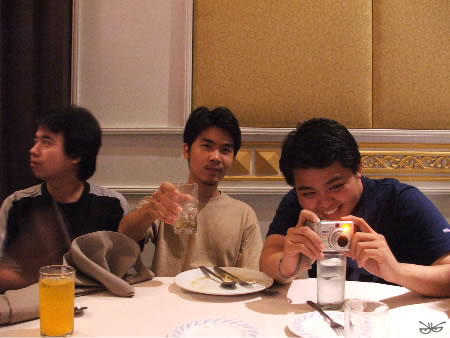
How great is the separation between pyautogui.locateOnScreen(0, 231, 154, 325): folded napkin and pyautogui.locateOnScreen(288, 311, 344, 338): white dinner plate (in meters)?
0.40

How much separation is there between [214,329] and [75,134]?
36.0 inches

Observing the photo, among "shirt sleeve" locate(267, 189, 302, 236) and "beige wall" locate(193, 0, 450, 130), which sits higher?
"beige wall" locate(193, 0, 450, 130)

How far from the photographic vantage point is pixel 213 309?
0.96 m

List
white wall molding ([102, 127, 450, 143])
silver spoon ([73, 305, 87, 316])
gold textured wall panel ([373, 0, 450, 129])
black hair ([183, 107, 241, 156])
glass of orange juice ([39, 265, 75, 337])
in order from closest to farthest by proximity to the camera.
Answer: glass of orange juice ([39, 265, 75, 337])
silver spoon ([73, 305, 87, 316])
black hair ([183, 107, 241, 156])
white wall molding ([102, 127, 450, 143])
gold textured wall panel ([373, 0, 450, 129])

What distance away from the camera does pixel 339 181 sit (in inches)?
48.2

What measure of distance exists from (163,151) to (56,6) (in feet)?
2.80

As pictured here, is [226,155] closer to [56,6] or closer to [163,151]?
[163,151]

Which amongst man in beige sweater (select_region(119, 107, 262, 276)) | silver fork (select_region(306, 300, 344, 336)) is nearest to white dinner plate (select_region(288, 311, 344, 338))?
silver fork (select_region(306, 300, 344, 336))

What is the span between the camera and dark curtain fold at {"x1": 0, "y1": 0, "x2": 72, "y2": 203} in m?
1.58

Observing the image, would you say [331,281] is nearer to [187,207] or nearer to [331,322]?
[331,322]

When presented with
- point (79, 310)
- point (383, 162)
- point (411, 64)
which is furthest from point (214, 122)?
point (411, 64)

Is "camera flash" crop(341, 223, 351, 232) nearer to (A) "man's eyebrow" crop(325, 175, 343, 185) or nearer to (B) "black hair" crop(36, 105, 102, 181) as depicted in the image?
(A) "man's eyebrow" crop(325, 175, 343, 185)

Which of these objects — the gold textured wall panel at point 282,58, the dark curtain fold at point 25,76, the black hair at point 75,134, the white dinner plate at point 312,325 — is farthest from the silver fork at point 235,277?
the gold textured wall panel at point 282,58

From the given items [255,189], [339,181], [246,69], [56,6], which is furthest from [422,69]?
[56,6]
